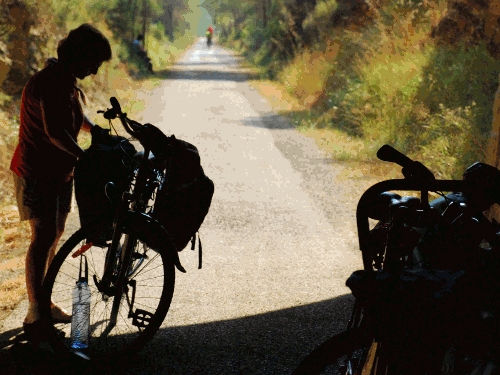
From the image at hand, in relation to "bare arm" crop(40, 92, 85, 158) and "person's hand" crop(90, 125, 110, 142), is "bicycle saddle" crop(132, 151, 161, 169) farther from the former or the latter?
"bare arm" crop(40, 92, 85, 158)

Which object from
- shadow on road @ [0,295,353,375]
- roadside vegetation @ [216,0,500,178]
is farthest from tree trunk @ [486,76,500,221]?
shadow on road @ [0,295,353,375]

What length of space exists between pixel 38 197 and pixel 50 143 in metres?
0.34

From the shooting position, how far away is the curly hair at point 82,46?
3.64m

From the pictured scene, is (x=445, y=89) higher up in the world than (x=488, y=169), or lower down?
→ lower down

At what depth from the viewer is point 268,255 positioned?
6199 millimetres

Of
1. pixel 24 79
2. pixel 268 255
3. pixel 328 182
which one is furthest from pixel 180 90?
pixel 268 255

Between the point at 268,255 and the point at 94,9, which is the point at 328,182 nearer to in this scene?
the point at 268,255

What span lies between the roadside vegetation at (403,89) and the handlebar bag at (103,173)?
225 inches

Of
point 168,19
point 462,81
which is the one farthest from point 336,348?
point 168,19

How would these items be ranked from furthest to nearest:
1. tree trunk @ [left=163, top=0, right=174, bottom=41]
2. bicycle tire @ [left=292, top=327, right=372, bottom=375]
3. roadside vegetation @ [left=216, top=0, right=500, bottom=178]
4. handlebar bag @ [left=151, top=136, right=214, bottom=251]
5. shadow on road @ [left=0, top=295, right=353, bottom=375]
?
tree trunk @ [left=163, top=0, right=174, bottom=41]
roadside vegetation @ [left=216, top=0, right=500, bottom=178]
shadow on road @ [left=0, top=295, right=353, bottom=375]
handlebar bag @ [left=151, top=136, right=214, bottom=251]
bicycle tire @ [left=292, top=327, right=372, bottom=375]

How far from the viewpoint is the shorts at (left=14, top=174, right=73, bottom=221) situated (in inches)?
156

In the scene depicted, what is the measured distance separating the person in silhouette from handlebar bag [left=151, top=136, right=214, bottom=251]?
1.68 ft

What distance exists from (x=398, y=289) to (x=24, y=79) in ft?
39.1

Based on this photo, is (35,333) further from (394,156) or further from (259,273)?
(394,156)
